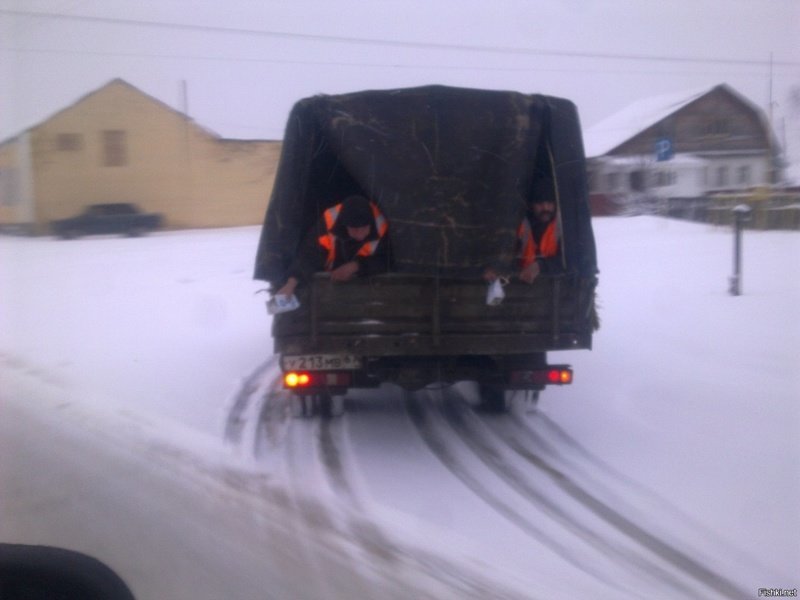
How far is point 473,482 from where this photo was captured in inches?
241

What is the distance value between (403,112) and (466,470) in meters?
2.97

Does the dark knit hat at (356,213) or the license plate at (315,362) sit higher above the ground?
the dark knit hat at (356,213)

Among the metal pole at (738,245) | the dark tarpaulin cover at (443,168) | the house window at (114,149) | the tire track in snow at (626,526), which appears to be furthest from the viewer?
the house window at (114,149)

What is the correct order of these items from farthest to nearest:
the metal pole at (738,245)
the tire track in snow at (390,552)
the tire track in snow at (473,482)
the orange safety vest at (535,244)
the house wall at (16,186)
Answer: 1. the house wall at (16,186)
2. the metal pole at (738,245)
3. the orange safety vest at (535,244)
4. the tire track in snow at (473,482)
5. the tire track in snow at (390,552)

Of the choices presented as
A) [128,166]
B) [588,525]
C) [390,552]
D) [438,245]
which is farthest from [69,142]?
[588,525]

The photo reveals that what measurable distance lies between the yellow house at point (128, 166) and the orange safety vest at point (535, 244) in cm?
795

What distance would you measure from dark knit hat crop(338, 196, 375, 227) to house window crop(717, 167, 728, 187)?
46.2 feet

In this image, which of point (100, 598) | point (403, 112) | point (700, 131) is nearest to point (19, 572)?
point (100, 598)

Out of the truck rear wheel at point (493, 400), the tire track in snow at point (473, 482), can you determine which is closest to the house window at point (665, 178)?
the tire track in snow at point (473, 482)

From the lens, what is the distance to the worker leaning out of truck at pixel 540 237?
7281 millimetres

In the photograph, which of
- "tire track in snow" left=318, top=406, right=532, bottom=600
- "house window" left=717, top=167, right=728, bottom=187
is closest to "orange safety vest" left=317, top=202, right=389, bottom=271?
"tire track in snow" left=318, top=406, right=532, bottom=600

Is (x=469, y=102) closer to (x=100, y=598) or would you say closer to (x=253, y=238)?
(x=100, y=598)

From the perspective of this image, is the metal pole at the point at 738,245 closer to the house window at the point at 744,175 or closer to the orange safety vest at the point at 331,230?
the house window at the point at 744,175

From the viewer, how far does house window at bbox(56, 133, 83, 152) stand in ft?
54.6
